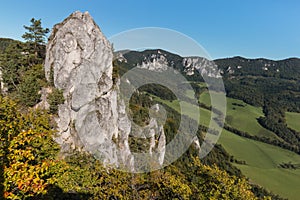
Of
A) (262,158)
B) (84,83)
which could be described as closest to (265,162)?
(262,158)

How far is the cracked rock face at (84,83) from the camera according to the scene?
49344 millimetres

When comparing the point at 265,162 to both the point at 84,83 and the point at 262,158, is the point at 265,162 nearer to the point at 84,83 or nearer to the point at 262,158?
the point at 262,158

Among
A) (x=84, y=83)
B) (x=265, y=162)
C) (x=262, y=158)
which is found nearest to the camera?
(x=84, y=83)

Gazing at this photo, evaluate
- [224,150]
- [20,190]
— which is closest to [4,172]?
[20,190]

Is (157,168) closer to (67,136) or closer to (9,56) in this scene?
(67,136)

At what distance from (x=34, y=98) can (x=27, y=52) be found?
20.8m

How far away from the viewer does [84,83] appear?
51625 mm

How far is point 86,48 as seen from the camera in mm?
54031

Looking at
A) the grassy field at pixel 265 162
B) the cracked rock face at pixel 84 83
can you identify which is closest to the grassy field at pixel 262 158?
the grassy field at pixel 265 162

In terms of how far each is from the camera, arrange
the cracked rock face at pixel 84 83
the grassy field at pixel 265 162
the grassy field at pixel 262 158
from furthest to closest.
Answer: the grassy field at pixel 262 158 < the grassy field at pixel 265 162 < the cracked rock face at pixel 84 83

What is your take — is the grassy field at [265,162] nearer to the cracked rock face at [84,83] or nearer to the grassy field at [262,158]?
the grassy field at [262,158]

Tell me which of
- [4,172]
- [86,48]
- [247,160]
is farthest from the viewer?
[247,160]

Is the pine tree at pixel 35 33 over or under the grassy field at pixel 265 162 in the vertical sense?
over

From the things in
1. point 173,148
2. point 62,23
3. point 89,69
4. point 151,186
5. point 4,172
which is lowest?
point 173,148
